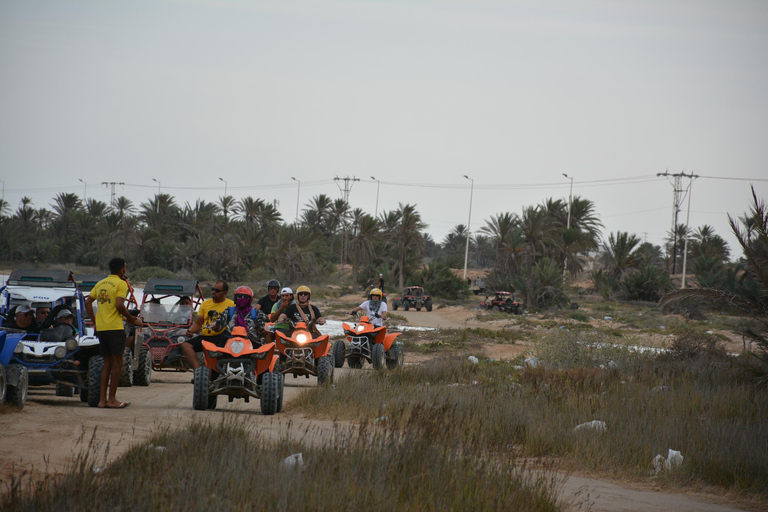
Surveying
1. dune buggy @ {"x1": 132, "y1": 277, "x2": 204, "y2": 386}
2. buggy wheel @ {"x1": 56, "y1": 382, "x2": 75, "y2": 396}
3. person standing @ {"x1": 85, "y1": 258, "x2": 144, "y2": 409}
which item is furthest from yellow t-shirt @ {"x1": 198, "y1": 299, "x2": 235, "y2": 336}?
dune buggy @ {"x1": 132, "y1": 277, "x2": 204, "y2": 386}

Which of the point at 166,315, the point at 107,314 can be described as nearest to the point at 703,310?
the point at 166,315

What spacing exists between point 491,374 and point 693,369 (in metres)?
3.81

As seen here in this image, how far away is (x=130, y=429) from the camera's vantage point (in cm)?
827

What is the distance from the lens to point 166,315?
49.0ft

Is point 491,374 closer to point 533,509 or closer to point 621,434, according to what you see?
point 621,434

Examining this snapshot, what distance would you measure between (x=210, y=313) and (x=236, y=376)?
1.10 m

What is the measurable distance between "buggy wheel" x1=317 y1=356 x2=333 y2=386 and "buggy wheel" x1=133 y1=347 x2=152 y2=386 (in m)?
3.20

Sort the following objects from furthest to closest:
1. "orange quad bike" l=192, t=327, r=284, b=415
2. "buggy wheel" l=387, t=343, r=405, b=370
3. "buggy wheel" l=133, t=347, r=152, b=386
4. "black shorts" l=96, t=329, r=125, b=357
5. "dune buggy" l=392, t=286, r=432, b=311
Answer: "dune buggy" l=392, t=286, r=432, b=311 → "buggy wheel" l=387, t=343, r=405, b=370 → "buggy wheel" l=133, t=347, r=152, b=386 → "black shorts" l=96, t=329, r=125, b=357 → "orange quad bike" l=192, t=327, r=284, b=415

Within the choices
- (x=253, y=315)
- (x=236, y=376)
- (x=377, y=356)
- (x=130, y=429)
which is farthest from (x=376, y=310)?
(x=130, y=429)

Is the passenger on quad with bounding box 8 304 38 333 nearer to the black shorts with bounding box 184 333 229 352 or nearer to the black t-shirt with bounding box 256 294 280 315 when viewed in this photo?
the black shorts with bounding box 184 333 229 352

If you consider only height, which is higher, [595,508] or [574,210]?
[574,210]

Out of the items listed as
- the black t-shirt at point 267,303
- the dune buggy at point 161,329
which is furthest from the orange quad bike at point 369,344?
the dune buggy at point 161,329

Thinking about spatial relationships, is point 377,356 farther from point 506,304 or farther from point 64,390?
point 506,304

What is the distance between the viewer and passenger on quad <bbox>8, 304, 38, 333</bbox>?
11.6 m
